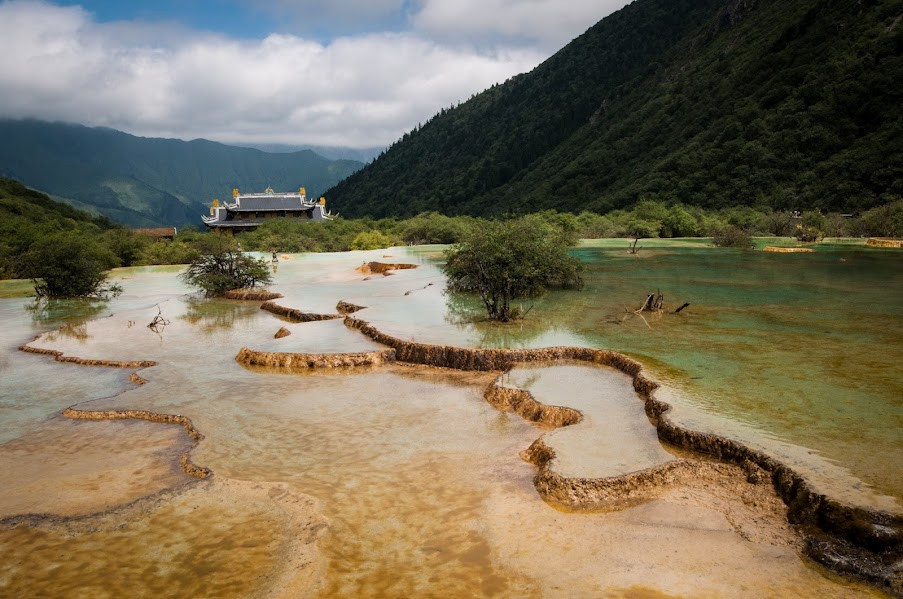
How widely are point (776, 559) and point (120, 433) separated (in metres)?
8.05

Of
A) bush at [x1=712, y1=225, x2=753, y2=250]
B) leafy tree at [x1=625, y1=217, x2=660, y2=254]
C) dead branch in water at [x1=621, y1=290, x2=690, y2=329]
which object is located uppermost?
leafy tree at [x1=625, y1=217, x2=660, y2=254]

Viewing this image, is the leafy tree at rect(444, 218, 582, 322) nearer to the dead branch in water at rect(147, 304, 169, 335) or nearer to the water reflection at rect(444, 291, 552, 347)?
the water reflection at rect(444, 291, 552, 347)

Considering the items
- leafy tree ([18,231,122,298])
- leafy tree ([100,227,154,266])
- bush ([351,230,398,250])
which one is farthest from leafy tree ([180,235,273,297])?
bush ([351,230,398,250])

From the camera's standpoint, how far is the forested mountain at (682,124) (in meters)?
52.3

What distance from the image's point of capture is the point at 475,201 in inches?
4141

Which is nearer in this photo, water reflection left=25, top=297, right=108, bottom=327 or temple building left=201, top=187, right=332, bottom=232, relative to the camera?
water reflection left=25, top=297, right=108, bottom=327

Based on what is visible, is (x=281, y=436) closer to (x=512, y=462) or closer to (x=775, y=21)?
(x=512, y=462)

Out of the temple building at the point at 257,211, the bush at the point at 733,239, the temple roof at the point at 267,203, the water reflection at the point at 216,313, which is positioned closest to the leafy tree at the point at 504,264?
the water reflection at the point at 216,313

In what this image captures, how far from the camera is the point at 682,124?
78625 millimetres

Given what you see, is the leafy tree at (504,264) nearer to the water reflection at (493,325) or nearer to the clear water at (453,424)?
the water reflection at (493,325)

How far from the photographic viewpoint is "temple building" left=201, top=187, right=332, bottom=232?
5053cm

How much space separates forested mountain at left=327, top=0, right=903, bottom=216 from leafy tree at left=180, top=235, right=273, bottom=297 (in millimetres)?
42691

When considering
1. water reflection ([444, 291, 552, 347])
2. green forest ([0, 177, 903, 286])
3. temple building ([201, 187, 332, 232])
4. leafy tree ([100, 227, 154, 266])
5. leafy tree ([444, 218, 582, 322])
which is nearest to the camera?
water reflection ([444, 291, 552, 347])

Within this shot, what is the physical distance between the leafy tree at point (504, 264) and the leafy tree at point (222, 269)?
26.4ft
